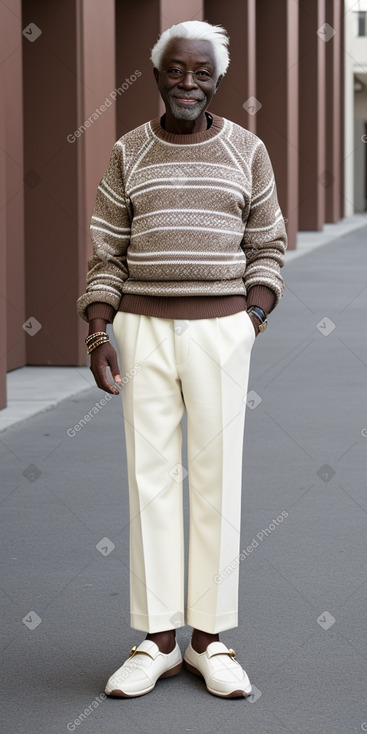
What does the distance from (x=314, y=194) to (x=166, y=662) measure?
2517 cm

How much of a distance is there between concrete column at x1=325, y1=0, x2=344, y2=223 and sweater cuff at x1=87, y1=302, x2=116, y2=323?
28.1 meters

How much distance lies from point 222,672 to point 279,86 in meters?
20.2

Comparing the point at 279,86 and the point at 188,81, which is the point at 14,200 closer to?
the point at 188,81

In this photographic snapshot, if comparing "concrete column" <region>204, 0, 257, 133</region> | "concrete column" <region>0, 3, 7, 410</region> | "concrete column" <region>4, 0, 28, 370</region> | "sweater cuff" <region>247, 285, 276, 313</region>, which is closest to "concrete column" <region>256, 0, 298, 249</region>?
"concrete column" <region>204, 0, 257, 133</region>

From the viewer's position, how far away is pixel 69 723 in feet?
12.7

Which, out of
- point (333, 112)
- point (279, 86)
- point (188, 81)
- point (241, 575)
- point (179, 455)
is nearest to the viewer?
point (188, 81)

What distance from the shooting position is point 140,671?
408cm

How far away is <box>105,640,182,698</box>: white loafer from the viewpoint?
4.05 meters

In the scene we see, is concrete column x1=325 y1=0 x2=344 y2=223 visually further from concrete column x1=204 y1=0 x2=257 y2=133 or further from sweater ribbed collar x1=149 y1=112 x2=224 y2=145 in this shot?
sweater ribbed collar x1=149 y1=112 x2=224 y2=145

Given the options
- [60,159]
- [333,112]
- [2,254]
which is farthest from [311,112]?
[2,254]

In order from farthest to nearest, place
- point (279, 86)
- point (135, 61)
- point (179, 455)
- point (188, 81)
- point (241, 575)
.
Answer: point (279, 86)
point (135, 61)
point (241, 575)
point (179, 455)
point (188, 81)

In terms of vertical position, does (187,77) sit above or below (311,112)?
above

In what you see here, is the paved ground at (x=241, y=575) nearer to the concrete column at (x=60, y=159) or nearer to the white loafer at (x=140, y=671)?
the white loafer at (x=140, y=671)

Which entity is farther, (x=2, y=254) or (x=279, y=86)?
(x=279, y=86)
